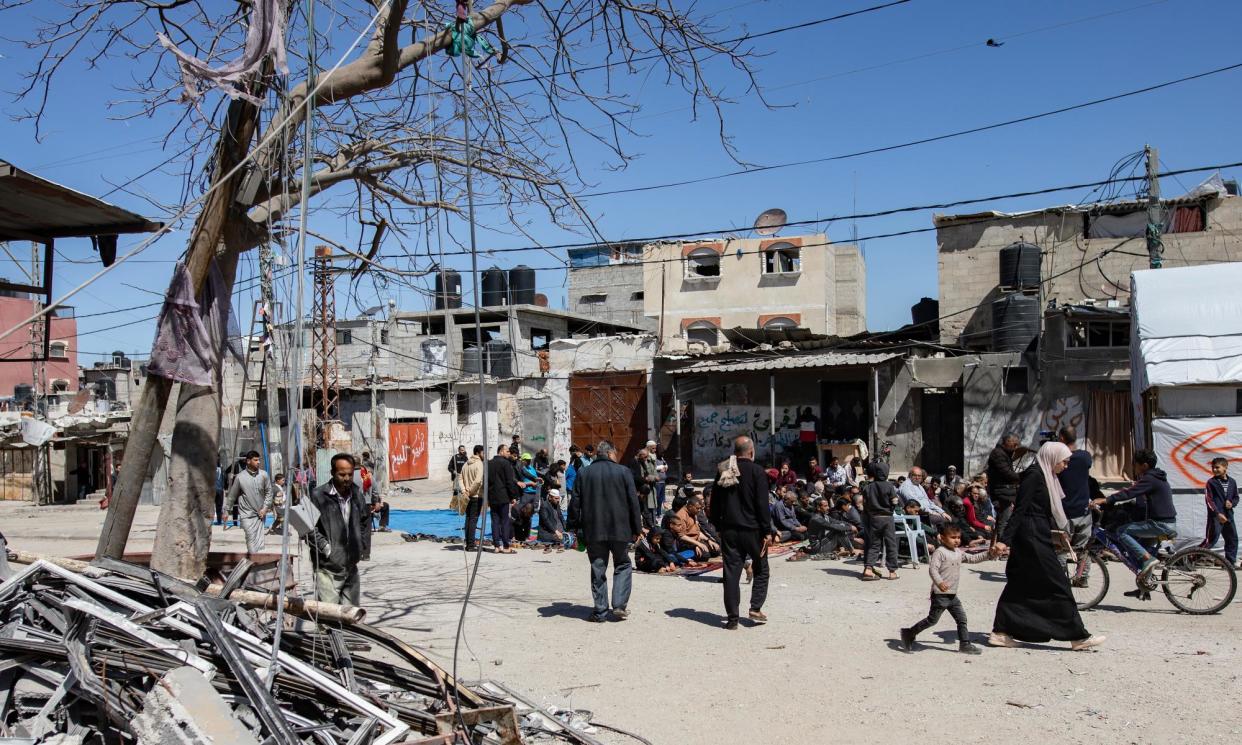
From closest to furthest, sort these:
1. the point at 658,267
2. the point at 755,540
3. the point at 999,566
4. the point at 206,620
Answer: the point at 206,620 → the point at 755,540 → the point at 999,566 → the point at 658,267

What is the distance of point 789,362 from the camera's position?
23422 millimetres

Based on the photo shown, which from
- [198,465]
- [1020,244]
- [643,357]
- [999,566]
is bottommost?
[999,566]

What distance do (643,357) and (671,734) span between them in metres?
24.1

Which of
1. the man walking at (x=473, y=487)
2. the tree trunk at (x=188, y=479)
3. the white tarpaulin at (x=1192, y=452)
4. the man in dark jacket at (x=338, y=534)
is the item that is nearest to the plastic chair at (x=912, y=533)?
the white tarpaulin at (x=1192, y=452)

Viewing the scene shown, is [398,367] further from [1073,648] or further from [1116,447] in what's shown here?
[1073,648]

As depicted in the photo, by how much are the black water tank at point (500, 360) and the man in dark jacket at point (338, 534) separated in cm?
2560

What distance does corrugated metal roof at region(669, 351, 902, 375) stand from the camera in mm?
22500

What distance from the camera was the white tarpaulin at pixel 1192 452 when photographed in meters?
13.0

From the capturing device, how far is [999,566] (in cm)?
1188

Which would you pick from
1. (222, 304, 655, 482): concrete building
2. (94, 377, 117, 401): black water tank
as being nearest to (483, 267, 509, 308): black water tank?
(222, 304, 655, 482): concrete building

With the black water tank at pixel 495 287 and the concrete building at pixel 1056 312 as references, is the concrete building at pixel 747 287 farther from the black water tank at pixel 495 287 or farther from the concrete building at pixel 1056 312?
the concrete building at pixel 1056 312

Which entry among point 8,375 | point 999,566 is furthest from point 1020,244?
point 8,375

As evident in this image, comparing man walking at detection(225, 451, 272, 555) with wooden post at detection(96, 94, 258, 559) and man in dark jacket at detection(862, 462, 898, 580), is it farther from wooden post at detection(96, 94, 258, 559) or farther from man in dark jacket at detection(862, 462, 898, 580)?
man in dark jacket at detection(862, 462, 898, 580)

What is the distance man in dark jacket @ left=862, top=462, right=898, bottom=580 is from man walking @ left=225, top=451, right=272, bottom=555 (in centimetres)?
762
